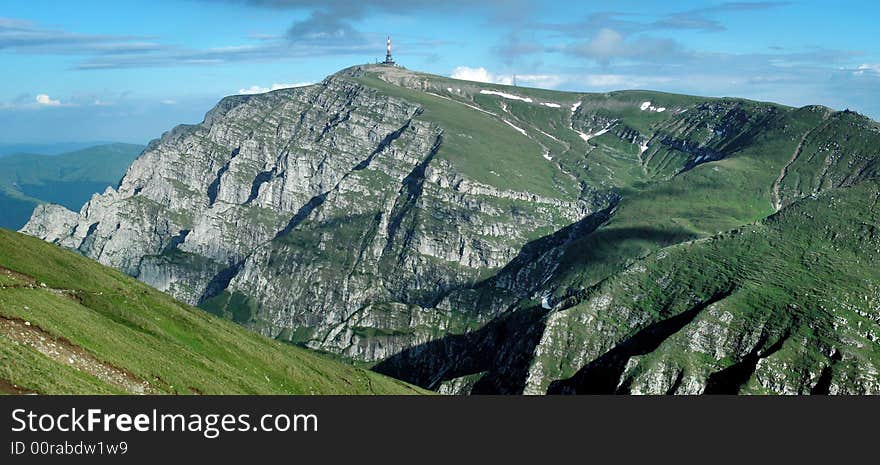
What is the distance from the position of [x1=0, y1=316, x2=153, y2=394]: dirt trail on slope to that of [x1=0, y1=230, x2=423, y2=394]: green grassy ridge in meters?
1.40

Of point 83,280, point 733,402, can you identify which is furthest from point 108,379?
point 733,402

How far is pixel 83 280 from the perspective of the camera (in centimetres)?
14025

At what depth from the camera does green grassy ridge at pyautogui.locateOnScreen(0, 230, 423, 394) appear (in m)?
83.1

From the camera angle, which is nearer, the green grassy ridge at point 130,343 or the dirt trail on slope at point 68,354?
the green grassy ridge at point 130,343

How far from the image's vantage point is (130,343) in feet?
352

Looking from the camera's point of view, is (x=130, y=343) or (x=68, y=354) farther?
(x=130, y=343)

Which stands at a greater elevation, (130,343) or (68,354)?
(68,354)

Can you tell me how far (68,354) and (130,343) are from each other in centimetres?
1743

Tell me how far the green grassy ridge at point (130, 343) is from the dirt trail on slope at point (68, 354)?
4.59 ft

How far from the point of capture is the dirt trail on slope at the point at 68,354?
8706 centimetres

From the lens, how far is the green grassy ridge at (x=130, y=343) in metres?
83.1

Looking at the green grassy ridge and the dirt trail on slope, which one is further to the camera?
the dirt trail on slope

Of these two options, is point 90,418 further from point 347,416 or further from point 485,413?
point 485,413

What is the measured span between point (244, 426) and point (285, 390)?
231ft
